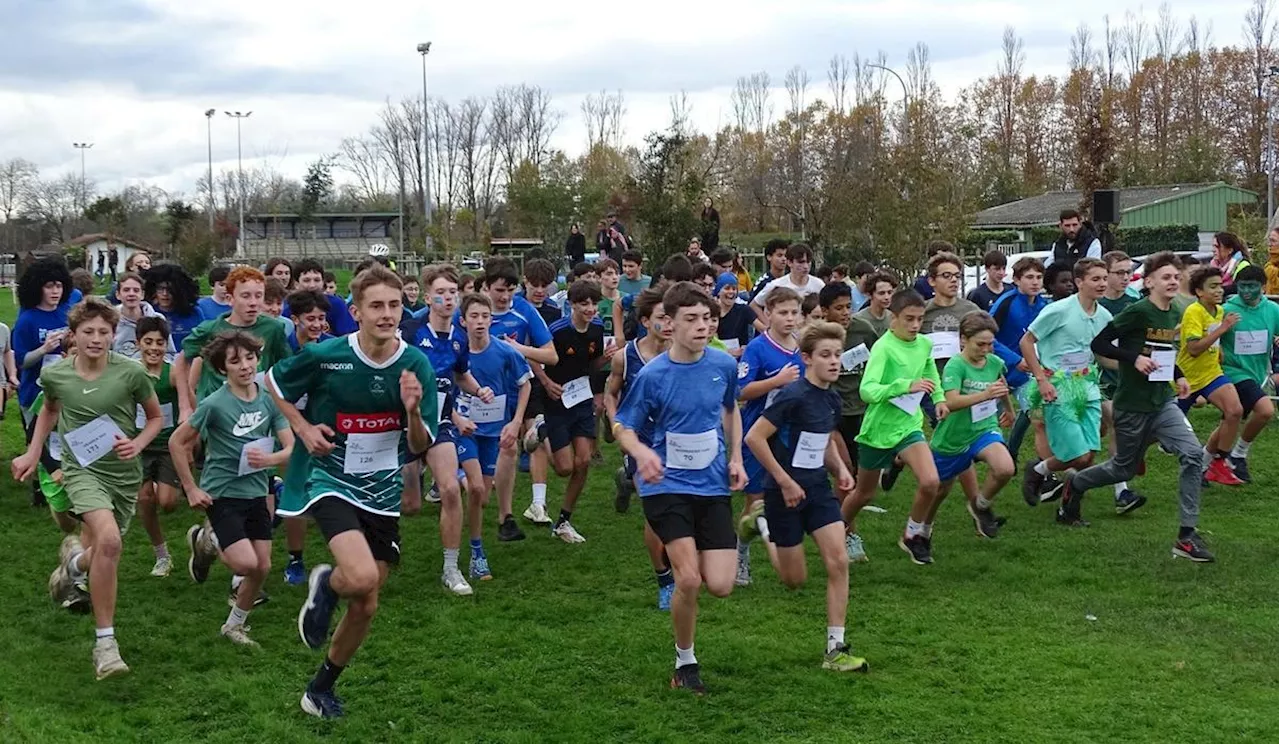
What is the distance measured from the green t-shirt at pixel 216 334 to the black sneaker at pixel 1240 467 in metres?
7.81

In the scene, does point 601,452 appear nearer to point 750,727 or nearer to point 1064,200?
point 750,727

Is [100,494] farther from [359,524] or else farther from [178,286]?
[178,286]

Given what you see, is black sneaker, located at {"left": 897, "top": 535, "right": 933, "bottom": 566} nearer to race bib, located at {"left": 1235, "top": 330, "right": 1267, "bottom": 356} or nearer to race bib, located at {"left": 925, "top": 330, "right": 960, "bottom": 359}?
race bib, located at {"left": 925, "top": 330, "right": 960, "bottom": 359}

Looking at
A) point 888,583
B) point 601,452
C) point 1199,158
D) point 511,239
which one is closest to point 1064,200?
point 1199,158

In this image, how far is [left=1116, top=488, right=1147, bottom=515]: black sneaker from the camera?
10211mm

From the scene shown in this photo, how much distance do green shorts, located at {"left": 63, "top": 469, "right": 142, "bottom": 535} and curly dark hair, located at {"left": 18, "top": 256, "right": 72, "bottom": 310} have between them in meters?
4.22

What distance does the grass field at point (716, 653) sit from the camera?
19.1ft

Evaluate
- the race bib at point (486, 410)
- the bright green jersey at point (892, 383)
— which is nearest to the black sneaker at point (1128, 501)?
the bright green jersey at point (892, 383)

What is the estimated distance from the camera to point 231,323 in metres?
8.48

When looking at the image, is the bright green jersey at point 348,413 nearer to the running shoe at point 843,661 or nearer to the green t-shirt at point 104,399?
the green t-shirt at point 104,399

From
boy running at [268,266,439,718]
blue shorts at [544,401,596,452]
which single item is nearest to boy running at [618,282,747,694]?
boy running at [268,266,439,718]

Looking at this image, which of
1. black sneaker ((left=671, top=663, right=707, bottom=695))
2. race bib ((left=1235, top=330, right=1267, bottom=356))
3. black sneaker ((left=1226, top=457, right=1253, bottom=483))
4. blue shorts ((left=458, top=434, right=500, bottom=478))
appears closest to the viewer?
black sneaker ((left=671, top=663, right=707, bottom=695))

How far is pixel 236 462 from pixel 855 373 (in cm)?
456

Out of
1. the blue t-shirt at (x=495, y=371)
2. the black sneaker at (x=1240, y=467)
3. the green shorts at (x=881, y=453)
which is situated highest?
the blue t-shirt at (x=495, y=371)
